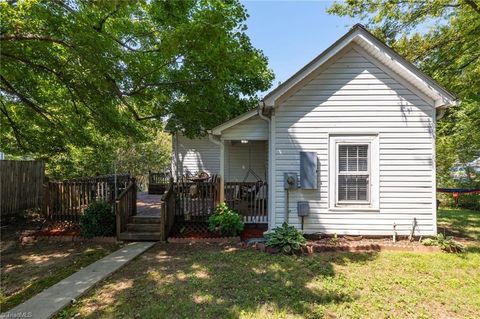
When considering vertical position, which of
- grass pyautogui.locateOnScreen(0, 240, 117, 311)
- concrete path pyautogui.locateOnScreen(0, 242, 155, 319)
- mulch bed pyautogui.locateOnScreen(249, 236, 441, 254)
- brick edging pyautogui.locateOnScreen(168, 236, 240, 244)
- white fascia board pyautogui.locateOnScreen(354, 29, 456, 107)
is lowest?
grass pyautogui.locateOnScreen(0, 240, 117, 311)

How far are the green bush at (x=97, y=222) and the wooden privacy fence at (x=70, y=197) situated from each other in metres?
0.78

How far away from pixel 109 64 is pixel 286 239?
6.10 metres

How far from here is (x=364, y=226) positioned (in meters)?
7.30

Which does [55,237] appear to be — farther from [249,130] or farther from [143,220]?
[249,130]

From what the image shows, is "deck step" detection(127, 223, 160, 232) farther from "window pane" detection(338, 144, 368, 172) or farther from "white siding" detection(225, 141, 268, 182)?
"white siding" detection(225, 141, 268, 182)

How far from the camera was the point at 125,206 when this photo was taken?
26.6 ft

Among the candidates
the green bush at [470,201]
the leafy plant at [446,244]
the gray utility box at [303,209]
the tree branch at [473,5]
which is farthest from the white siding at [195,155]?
the green bush at [470,201]

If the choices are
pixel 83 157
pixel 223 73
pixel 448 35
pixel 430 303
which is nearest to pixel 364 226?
pixel 430 303

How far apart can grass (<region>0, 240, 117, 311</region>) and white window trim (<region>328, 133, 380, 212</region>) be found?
5.83 metres

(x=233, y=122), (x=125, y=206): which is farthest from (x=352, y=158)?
(x=125, y=206)

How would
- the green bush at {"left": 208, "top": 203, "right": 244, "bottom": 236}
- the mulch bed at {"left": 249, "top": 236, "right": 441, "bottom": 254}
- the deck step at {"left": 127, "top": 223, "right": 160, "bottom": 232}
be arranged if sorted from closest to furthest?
the mulch bed at {"left": 249, "top": 236, "right": 441, "bottom": 254} < the green bush at {"left": 208, "top": 203, "right": 244, "bottom": 236} < the deck step at {"left": 127, "top": 223, "right": 160, "bottom": 232}

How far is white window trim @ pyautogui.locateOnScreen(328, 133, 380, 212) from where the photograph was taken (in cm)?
722

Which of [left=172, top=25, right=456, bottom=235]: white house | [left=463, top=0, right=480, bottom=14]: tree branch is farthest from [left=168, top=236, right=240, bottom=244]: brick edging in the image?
[left=463, top=0, right=480, bottom=14]: tree branch

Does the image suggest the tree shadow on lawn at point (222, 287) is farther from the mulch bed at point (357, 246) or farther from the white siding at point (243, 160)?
the white siding at point (243, 160)
